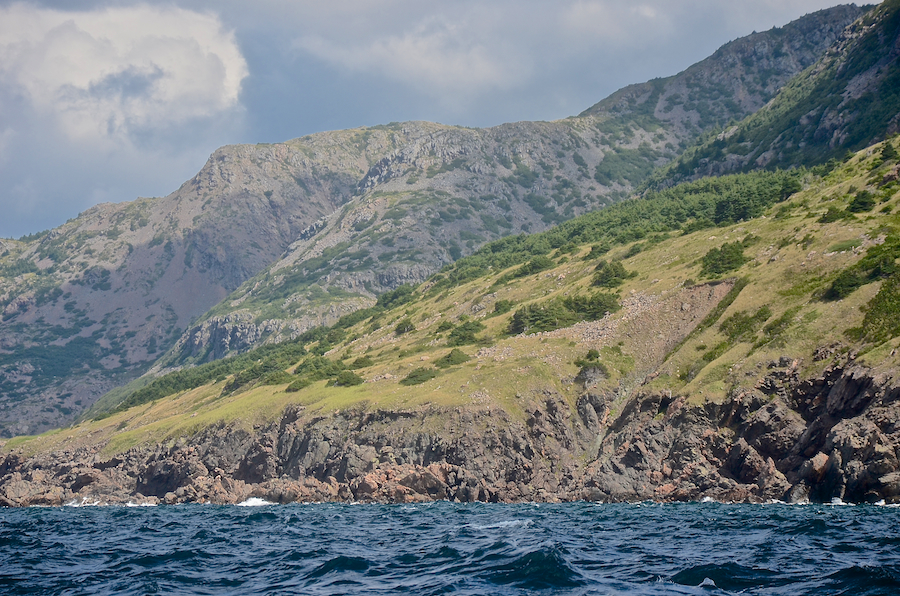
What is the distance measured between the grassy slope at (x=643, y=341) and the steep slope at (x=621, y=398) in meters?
0.43

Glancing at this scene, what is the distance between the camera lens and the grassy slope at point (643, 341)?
85875 millimetres

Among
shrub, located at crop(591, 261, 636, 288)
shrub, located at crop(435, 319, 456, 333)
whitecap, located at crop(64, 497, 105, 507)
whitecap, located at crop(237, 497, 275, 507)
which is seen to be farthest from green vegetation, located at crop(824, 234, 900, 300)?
whitecap, located at crop(64, 497, 105, 507)

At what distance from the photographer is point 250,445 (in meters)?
121

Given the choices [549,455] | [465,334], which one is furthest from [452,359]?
[549,455]

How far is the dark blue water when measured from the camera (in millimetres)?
27672

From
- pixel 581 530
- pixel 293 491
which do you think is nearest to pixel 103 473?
pixel 293 491

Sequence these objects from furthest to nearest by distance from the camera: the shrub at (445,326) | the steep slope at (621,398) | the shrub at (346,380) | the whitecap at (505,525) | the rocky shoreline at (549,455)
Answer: the shrub at (445,326), the shrub at (346,380), the steep slope at (621,398), the rocky shoreline at (549,455), the whitecap at (505,525)

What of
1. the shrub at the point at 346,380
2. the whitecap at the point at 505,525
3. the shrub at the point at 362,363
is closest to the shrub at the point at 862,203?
the whitecap at the point at 505,525

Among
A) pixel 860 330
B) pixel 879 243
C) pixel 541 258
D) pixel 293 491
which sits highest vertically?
pixel 541 258

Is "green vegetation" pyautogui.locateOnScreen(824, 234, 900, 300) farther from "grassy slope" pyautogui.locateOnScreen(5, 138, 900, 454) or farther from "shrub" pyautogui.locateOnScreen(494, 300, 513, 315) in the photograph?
"shrub" pyautogui.locateOnScreen(494, 300, 513, 315)

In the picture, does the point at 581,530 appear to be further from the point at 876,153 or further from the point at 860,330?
the point at 876,153

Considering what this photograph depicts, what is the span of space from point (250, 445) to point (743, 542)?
97553 millimetres

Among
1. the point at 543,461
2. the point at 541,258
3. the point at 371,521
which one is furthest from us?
the point at 541,258

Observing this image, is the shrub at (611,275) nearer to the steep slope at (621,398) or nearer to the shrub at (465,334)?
the steep slope at (621,398)
